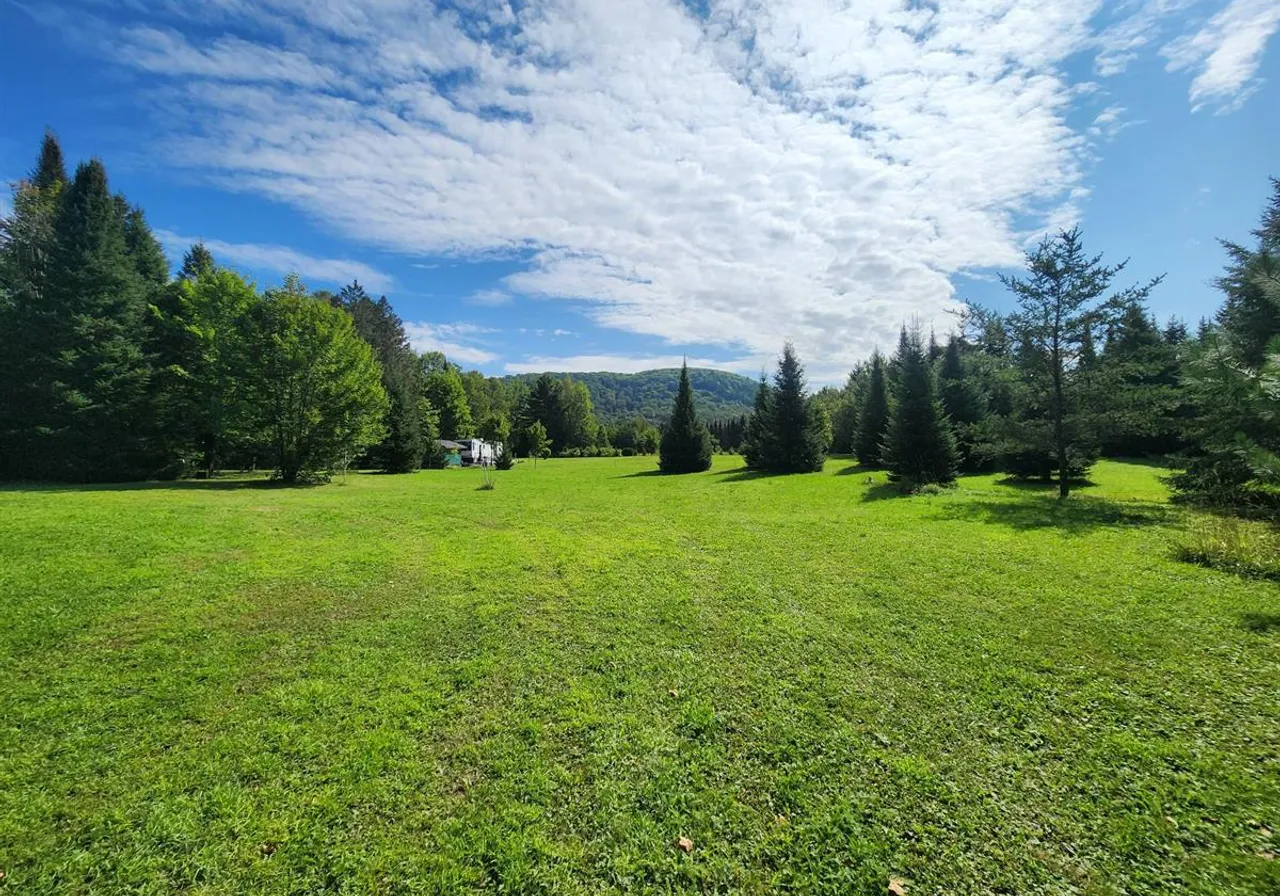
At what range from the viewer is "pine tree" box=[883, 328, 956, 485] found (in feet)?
67.7

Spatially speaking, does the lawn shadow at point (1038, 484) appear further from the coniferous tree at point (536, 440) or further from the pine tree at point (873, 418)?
the coniferous tree at point (536, 440)

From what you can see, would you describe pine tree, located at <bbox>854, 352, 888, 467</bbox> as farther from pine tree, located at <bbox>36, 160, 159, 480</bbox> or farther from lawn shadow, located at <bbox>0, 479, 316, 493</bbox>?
pine tree, located at <bbox>36, 160, 159, 480</bbox>

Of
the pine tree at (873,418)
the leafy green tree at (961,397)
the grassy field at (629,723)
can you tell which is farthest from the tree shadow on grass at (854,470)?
the grassy field at (629,723)

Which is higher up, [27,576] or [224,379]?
[224,379]

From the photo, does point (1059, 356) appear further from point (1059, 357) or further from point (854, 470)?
point (854, 470)

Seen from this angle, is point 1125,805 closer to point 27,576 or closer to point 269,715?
point 269,715

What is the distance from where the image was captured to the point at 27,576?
7332mm

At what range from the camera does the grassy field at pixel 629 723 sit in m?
3.12

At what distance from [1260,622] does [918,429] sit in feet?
51.6

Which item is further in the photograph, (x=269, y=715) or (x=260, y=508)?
(x=260, y=508)

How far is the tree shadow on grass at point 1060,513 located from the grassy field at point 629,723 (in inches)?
125

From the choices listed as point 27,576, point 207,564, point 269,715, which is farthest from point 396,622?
point 27,576

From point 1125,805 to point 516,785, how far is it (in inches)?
174

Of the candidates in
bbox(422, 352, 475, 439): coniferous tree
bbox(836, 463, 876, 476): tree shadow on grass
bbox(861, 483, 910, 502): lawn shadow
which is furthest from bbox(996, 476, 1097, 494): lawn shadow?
bbox(422, 352, 475, 439): coniferous tree
